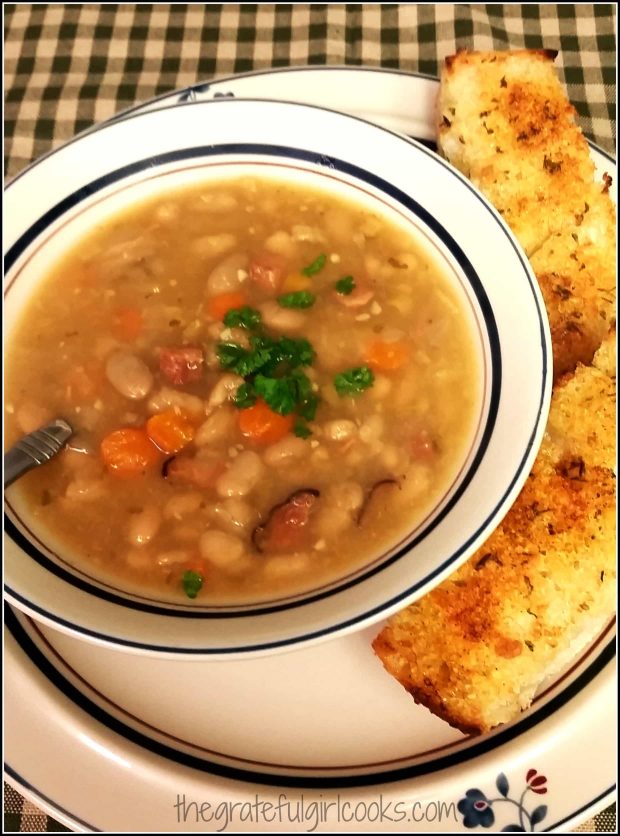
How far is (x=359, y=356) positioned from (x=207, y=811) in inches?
51.8

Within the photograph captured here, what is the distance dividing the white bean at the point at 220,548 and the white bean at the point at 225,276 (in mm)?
Result: 842

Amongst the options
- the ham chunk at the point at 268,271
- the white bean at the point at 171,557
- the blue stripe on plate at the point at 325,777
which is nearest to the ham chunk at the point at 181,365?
the ham chunk at the point at 268,271

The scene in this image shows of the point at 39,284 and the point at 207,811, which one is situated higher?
the point at 39,284

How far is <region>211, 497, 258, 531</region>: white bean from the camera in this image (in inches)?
81.0

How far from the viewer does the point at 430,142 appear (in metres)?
2.67

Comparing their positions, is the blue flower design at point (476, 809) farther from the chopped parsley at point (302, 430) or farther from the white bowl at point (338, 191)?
the chopped parsley at point (302, 430)

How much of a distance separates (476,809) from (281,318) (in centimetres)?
146

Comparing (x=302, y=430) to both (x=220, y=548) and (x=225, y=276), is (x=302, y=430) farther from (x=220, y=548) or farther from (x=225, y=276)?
(x=225, y=276)

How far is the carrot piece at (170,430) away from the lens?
217cm

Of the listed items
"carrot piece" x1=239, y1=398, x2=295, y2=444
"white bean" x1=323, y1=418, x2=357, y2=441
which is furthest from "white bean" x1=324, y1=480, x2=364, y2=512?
"carrot piece" x1=239, y1=398, x2=295, y2=444

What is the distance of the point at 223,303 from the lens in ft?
7.93

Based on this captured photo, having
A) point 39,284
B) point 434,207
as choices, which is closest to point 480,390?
point 434,207

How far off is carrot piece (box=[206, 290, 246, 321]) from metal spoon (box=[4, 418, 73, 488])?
1.90 feet

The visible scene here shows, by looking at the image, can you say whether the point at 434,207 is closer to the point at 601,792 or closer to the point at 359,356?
the point at 359,356
